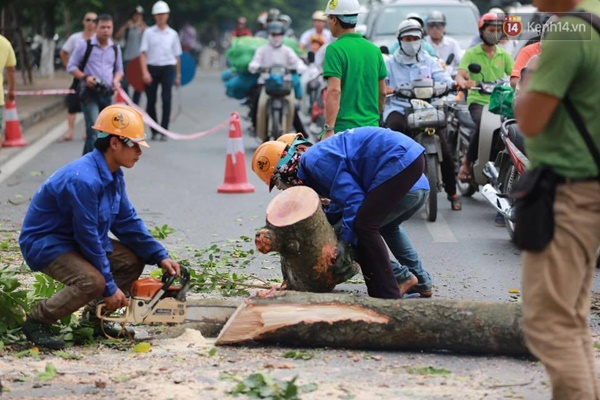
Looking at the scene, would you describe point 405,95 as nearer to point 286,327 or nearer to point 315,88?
point 286,327

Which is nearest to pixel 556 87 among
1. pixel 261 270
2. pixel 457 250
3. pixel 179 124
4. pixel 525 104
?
pixel 525 104

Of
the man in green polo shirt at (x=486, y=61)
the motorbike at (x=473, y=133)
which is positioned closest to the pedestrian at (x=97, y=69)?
the motorbike at (x=473, y=133)

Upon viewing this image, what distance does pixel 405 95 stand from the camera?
1152cm

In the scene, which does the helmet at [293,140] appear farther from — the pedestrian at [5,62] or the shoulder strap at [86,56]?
the shoulder strap at [86,56]

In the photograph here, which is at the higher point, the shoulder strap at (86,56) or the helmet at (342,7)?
the helmet at (342,7)

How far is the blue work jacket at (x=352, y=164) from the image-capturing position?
7.24m

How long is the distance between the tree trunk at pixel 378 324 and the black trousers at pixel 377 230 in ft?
2.40

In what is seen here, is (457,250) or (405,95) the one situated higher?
(405,95)

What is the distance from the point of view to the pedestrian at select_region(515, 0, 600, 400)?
15.3ft

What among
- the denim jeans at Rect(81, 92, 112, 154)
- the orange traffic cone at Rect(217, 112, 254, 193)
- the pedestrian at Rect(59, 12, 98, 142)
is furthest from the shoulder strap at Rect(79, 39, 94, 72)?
the orange traffic cone at Rect(217, 112, 254, 193)

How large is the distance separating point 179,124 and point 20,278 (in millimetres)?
14589

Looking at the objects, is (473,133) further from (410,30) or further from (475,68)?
(410,30)

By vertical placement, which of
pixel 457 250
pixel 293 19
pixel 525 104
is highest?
pixel 525 104

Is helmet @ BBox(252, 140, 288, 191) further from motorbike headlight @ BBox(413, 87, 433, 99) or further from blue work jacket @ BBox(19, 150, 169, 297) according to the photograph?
motorbike headlight @ BBox(413, 87, 433, 99)
